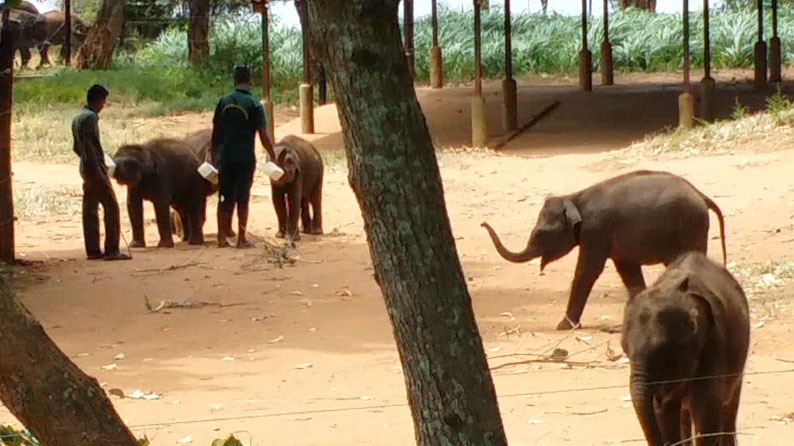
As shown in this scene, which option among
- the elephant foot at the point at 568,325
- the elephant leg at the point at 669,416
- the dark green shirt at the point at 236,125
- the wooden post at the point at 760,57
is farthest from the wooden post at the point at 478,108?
the elephant leg at the point at 669,416

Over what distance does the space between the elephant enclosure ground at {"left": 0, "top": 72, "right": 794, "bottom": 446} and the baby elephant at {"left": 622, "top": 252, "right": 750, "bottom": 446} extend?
1.31 metres

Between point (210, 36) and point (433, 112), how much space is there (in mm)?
13122

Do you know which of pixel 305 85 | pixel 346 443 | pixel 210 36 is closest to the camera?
pixel 346 443

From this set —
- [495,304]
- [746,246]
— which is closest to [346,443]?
[495,304]

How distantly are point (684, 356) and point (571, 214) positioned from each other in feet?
16.9

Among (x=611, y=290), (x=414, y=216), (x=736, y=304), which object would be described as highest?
(x=414, y=216)

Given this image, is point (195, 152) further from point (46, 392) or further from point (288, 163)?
point (46, 392)

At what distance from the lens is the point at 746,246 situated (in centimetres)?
1441

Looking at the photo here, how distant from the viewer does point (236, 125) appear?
15.6 metres

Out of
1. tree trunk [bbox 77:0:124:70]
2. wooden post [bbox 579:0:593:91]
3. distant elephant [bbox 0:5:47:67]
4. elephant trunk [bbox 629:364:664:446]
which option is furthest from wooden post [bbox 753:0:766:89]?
distant elephant [bbox 0:5:47:67]

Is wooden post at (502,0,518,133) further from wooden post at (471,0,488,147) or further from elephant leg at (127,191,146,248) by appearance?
elephant leg at (127,191,146,248)

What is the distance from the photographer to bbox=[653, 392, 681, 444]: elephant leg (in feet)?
20.8

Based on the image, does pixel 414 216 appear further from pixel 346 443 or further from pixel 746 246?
pixel 746 246

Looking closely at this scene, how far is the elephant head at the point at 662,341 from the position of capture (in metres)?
6.12
